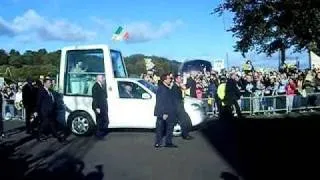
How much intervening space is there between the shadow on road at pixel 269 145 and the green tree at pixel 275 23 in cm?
591

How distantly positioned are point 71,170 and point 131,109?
6.55m

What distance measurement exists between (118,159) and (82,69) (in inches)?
274

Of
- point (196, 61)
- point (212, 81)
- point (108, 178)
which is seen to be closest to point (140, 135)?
point (108, 178)

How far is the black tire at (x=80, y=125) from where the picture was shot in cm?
1909

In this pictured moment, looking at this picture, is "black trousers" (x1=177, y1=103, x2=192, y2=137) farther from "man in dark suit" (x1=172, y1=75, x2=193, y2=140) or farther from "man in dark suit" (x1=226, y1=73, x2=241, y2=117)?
"man in dark suit" (x1=226, y1=73, x2=241, y2=117)

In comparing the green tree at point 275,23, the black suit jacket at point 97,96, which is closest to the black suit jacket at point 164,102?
the black suit jacket at point 97,96

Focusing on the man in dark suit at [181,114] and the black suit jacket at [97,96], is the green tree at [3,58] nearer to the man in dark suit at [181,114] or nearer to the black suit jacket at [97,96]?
the black suit jacket at [97,96]

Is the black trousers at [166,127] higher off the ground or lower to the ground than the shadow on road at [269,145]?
higher

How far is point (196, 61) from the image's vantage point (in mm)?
49688

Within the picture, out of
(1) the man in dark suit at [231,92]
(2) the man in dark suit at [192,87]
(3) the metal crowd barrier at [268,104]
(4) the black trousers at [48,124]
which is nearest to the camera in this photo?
(4) the black trousers at [48,124]

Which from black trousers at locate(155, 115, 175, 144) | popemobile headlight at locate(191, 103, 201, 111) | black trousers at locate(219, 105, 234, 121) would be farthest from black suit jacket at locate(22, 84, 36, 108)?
black trousers at locate(219, 105, 234, 121)

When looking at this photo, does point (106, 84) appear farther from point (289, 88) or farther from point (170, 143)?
point (289, 88)

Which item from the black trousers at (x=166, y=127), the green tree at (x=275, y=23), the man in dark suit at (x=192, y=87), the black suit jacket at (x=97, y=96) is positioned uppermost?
the green tree at (x=275, y=23)

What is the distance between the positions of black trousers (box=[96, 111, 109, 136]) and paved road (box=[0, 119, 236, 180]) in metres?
0.34
